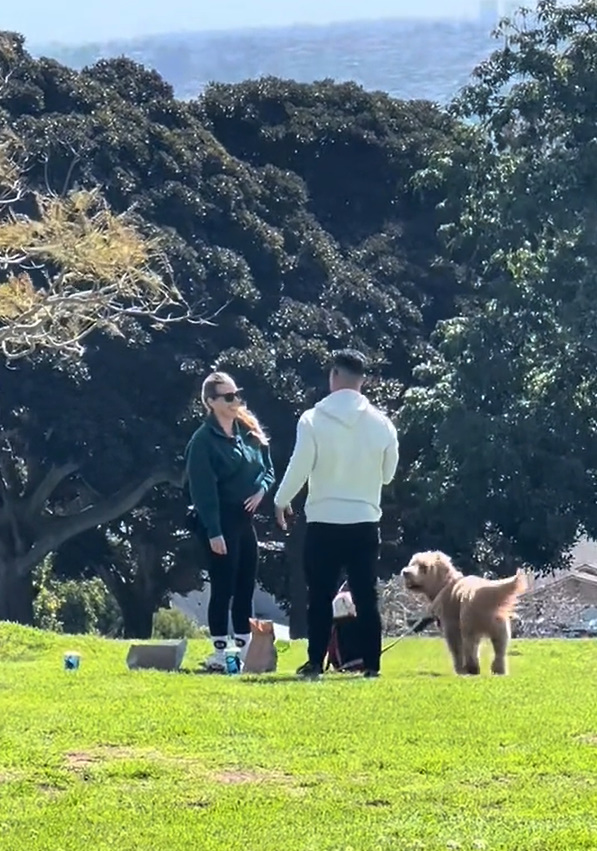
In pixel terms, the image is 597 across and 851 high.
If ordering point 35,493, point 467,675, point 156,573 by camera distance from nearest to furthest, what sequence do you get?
point 467,675
point 35,493
point 156,573

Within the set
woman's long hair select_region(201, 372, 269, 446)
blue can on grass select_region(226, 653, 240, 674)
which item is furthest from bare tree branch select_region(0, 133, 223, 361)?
blue can on grass select_region(226, 653, 240, 674)

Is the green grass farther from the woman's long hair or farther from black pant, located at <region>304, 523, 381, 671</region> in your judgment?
the woman's long hair

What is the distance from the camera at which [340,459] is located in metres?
9.37

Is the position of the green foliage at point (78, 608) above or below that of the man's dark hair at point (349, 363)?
below

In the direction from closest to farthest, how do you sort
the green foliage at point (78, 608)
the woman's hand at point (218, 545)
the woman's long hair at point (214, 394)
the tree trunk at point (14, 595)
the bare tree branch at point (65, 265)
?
the woman's hand at point (218, 545) < the woman's long hair at point (214, 394) < the bare tree branch at point (65, 265) < the tree trunk at point (14, 595) < the green foliage at point (78, 608)

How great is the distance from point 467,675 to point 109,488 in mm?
15953

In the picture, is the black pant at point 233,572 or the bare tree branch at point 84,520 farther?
the bare tree branch at point 84,520

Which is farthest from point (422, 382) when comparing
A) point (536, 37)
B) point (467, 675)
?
point (467, 675)

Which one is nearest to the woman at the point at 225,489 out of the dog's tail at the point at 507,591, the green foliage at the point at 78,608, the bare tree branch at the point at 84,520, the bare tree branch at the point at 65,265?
the dog's tail at the point at 507,591

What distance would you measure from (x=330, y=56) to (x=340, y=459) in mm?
21742

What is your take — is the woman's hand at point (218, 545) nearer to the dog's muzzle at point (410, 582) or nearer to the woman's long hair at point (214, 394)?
the woman's long hair at point (214, 394)

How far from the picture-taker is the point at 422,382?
83.7 feet

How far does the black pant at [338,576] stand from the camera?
30.9 ft

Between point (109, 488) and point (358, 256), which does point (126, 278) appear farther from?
point (358, 256)
